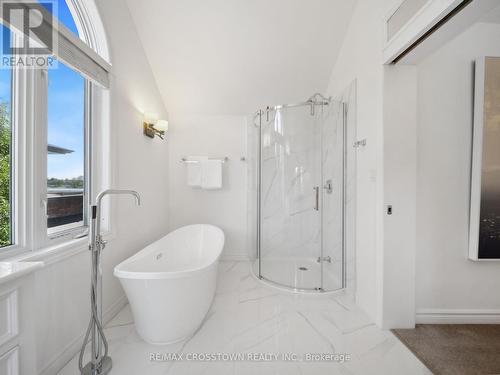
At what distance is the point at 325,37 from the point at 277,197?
188 cm

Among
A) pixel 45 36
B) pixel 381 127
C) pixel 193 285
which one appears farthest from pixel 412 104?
pixel 45 36

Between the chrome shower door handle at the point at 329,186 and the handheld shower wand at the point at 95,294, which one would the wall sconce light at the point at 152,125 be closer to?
the handheld shower wand at the point at 95,294

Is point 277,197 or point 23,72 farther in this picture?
point 277,197

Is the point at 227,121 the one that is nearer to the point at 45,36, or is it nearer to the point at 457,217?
the point at 45,36

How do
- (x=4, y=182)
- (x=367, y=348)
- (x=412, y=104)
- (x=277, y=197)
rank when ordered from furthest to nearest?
(x=277, y=197), (x=412, y=104), (x=367, y=348), (x=4, y=182)

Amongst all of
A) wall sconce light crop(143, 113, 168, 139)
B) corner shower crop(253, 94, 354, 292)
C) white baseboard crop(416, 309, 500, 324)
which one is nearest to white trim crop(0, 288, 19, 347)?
wall sconce light crop(143, 113, 168, 139)

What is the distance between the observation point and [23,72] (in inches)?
48.3

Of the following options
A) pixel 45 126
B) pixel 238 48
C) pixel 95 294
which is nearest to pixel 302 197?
pixel 238 48

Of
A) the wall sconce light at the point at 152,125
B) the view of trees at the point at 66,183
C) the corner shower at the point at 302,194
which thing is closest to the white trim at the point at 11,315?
the view of trees at the point at 66,183

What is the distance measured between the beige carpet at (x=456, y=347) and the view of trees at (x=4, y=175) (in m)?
2.61

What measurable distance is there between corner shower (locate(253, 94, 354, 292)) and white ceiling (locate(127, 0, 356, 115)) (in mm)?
483

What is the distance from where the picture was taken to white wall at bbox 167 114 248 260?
3.22 metres

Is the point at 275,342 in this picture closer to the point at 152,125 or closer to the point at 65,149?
the point at 65,149

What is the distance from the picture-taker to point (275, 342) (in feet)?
5.12
